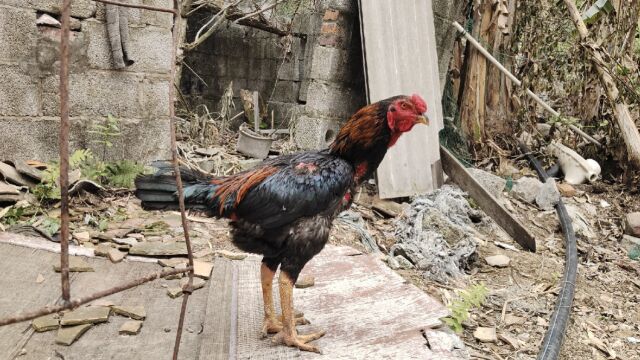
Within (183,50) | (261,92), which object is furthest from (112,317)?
(261,92)

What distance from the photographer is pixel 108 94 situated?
4371 mm

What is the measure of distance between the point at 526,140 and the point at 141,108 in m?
5.22

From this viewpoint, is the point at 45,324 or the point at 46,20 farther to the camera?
the point at 46,20

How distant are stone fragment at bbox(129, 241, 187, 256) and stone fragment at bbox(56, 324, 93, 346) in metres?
0.90

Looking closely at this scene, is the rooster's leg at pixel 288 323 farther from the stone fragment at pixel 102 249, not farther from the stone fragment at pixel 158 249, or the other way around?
the stone fragment at pixel 102 249

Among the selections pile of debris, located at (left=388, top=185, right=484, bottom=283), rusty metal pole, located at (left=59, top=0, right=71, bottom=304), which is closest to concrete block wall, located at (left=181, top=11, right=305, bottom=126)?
pile of debris, located at (left=388, top=185, right=484, bottom=283)

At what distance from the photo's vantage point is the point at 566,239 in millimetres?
4547

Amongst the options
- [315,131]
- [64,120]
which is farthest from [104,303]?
[315,131]

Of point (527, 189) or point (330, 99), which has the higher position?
point (330, 99)

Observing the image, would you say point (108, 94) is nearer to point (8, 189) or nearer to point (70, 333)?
point (8, 189)

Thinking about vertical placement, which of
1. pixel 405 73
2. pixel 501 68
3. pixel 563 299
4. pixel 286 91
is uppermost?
pixel 501 68

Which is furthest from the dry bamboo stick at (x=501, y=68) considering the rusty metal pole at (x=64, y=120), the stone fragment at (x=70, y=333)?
the rusty metal pole at (x=64, y=120)

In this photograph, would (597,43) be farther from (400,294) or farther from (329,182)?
(329,182)

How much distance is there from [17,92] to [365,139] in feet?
10.3
